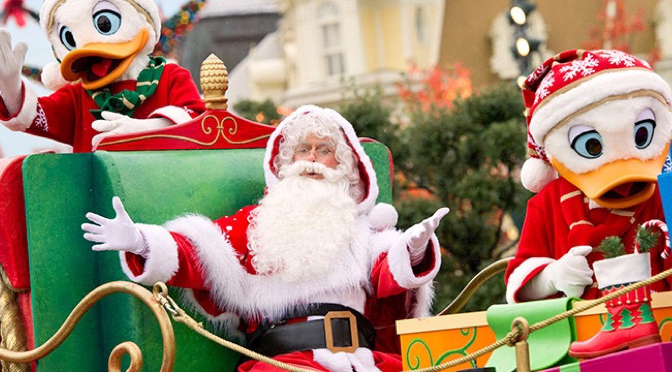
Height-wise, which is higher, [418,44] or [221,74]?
[418,44]

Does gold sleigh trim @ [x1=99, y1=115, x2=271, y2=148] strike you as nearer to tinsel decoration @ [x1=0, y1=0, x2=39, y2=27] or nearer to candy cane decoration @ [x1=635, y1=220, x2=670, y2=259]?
candy cane decoration @ [x1=635, y1=220, x2=670, y2=259]

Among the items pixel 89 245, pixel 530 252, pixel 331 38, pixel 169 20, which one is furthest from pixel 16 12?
pixel 331 38

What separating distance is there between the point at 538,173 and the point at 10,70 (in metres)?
1.98

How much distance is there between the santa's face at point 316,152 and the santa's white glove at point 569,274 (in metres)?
0.94

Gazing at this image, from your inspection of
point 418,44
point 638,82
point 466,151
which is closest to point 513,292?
point 638,82

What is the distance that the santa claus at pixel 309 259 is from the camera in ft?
16.3

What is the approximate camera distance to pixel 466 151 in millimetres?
9664

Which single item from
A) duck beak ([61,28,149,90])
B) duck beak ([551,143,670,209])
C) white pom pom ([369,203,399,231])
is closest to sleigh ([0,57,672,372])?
duck beak ([61,28,149,90])

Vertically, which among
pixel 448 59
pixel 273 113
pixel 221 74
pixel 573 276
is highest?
pixel 448 59

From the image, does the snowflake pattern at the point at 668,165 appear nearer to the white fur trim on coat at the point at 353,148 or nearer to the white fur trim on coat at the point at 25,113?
the white fur trim on coat at the point at 353,148

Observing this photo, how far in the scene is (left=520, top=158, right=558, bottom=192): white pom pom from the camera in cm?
513

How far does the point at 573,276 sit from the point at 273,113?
749cm

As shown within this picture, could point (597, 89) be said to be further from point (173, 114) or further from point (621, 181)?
point (173, 114)

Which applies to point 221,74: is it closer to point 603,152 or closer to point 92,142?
point 92,142
